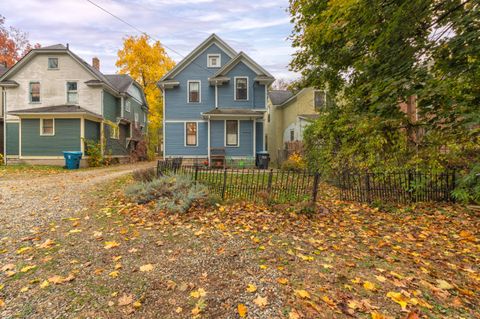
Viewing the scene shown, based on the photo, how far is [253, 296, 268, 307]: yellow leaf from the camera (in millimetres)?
2348

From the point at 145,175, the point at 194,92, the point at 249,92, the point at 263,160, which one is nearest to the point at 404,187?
the point at 145,175

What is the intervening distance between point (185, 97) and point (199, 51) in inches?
133

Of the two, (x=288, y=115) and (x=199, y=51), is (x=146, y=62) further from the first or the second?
(x=288, y=115)

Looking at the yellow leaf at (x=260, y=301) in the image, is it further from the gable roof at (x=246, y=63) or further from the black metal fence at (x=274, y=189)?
the gable roof at (x=246, y=63)

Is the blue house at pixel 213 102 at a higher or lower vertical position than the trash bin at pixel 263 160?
higher

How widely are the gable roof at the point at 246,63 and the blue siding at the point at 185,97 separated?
116cm

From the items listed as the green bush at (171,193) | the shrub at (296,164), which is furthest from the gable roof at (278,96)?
the green bush at (171,193)

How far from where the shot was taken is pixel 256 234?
4234 millimetres

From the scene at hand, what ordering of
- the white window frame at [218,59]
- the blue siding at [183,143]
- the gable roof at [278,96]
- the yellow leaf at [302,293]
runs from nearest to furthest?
the yellow leaf at [302,293] < the blue siding at [183,143] < the white window frame at [218,59] < the gable roof at [278,96]

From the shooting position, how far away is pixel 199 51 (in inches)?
643

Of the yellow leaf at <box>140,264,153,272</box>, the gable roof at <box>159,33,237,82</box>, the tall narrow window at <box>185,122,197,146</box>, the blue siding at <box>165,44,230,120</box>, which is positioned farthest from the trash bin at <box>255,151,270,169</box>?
the yellow leaf at <box>140,264,153,272</box>

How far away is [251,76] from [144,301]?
1548 centimetres

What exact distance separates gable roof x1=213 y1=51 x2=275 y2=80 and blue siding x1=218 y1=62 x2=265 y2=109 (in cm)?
20

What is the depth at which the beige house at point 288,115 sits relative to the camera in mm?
18534
